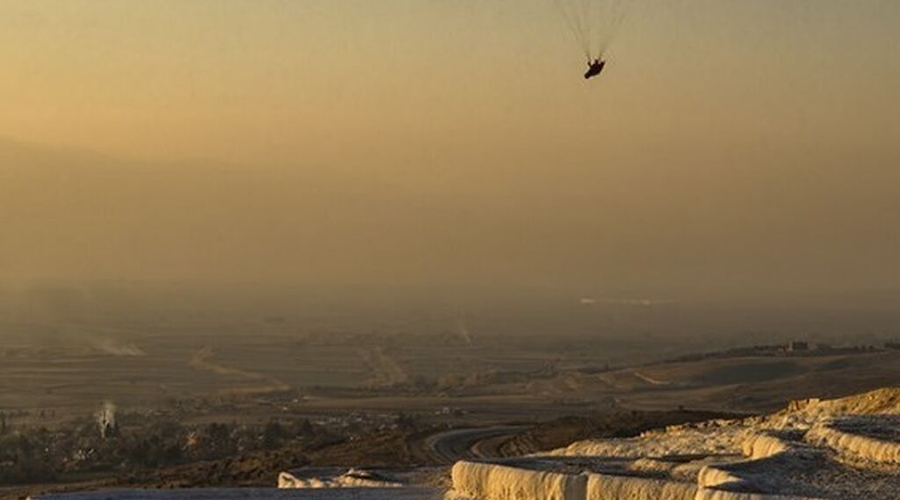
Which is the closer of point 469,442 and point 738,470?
point 738,470

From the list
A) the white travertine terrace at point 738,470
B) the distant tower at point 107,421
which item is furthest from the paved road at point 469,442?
the distant tower at point 107,421

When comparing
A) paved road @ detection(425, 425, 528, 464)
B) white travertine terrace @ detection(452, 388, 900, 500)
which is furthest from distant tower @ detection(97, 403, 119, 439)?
white travertine terrace @ detection(452, 388, 900, 500)

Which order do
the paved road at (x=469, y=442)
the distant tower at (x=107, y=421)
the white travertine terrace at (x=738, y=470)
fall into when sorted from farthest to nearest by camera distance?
the distant tower at (x=107, y=421), the paved road at (x=469, y=442), the white travertine terrace at (x=738, y=470)

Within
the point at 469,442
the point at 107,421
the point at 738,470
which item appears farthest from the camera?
the point at 107,421

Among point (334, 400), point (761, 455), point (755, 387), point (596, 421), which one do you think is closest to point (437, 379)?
point (334, 400)

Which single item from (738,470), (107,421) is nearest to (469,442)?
(738,470)

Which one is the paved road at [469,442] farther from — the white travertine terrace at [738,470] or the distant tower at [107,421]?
the distant tower at [107,421]

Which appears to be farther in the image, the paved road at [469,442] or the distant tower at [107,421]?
the distant tower at [107,421]

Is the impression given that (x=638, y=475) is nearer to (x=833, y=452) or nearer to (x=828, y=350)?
(x=833, y=452)

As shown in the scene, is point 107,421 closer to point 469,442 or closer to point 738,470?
point 469,442
